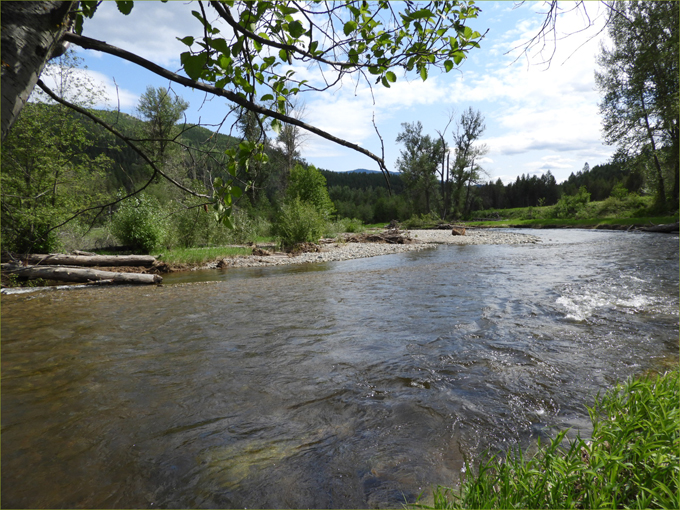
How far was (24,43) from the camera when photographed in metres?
1.19

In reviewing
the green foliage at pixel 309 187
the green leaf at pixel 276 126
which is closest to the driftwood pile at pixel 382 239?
the green foliage at pixel 309 187

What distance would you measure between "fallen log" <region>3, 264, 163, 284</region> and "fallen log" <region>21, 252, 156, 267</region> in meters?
0.73

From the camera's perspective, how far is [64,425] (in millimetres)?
3539

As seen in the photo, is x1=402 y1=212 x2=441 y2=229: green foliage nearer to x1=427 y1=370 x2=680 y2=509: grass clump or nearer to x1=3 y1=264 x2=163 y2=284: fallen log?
x1=3 y1=264 x2=163 y2=284: fallen log

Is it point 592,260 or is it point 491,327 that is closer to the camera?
point 491,327

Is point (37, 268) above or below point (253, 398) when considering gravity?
above

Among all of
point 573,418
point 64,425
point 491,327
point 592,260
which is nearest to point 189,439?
point 64,425

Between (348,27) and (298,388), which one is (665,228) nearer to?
(298,388)

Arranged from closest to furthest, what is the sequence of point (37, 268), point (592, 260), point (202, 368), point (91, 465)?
point (91, 465)
point (202, 368)
point (37, 268)
point (592, 260)

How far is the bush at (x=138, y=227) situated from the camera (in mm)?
18391

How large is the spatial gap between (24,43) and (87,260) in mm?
16015

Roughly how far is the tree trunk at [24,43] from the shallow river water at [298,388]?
2782 millimetres

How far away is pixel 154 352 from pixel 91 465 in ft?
8.94

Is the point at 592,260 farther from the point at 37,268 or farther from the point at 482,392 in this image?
the point at 37,268
